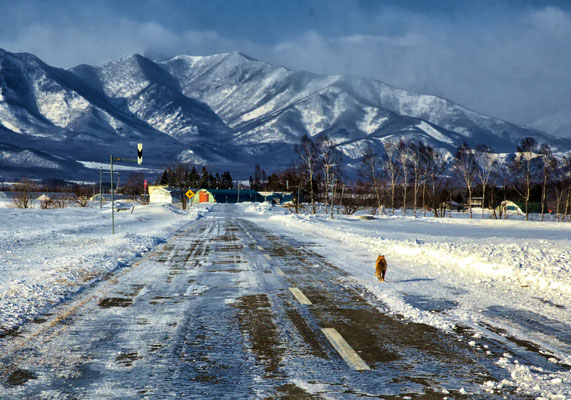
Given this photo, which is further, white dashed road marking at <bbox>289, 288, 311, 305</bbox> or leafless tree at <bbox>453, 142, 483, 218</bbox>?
leafless tree at <bbox>453, 142, 483, 218</bbox>

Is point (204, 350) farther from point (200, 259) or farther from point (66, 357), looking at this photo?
point (200, 259)

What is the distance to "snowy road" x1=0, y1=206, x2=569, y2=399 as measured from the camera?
4.14m

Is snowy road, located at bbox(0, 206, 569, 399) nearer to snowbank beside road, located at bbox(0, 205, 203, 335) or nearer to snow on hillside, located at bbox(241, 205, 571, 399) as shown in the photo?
snow on hillside, located at bbox(241, 205, 571, 399)

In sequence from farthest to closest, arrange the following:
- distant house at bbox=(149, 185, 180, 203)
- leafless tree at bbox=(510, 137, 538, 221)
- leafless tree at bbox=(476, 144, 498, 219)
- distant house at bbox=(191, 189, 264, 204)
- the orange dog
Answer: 1. distant house at bbox=(191, 189, 264, 204)
2. distant house at bbox=(149, 185, 180, 203)
3. leafless tree at bbox=(476, 144, 498, 219)
4. leafless tree at bbox=(510, 137, 538, 221)
5. the orange dog

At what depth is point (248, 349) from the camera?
5285mm

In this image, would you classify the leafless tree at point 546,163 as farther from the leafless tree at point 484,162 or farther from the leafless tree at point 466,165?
the leafless tree at point 466,165

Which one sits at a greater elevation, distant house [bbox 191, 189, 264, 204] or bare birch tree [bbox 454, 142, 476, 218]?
bare birch tree [bbox 454, 142, 476, 218]

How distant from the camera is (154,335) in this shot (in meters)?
5.83

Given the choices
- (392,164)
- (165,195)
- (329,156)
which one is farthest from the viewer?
(165,195)

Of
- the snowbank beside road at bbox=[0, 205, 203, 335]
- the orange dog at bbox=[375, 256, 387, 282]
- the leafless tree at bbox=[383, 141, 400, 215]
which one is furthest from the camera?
the leafless tree at bbox=[383, 141, 400, 215]

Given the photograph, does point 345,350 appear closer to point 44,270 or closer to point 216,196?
point 44,270

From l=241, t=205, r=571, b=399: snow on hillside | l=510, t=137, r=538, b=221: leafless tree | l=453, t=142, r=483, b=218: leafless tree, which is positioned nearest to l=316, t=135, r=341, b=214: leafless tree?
l=453, t=142, r=483, b=218: leafless tree

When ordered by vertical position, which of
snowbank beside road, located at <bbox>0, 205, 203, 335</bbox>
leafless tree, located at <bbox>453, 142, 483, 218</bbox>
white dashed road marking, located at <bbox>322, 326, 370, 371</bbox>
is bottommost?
snowbank beside road, located at <bbox>0, 205, 203, 335</bbox>

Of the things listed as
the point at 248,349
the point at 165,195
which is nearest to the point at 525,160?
the point at 248,349
